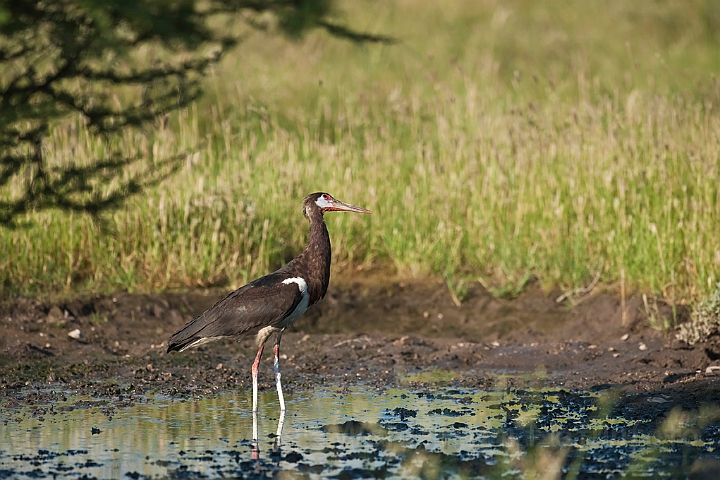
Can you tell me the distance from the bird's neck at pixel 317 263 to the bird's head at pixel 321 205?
18 cm

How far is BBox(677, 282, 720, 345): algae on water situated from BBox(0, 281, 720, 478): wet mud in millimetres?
105

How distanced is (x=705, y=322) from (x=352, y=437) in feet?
10.4

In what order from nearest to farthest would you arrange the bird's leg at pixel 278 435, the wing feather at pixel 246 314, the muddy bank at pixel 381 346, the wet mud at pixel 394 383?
the wet mud at pixel 394 383, the bird's leg at pixel 278 435, the wing feather at pixel 246 314, the muddy bank at pixel 381 346

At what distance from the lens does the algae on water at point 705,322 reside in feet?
26.7

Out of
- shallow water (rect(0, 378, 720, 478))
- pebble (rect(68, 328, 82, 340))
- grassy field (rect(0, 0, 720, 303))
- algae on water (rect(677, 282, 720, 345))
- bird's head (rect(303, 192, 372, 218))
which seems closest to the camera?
shallow water (rect(0, 378, 720, 478))

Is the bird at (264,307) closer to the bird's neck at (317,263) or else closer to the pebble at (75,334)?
the bird's neck at (317,263)

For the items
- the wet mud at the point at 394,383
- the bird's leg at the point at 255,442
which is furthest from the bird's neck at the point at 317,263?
the bird's leg at the point at 255,442

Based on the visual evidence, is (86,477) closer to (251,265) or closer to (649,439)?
(649,439)

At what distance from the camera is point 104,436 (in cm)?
643

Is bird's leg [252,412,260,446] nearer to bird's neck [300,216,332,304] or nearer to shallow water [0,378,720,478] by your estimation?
shallow water [0,378,720,478]

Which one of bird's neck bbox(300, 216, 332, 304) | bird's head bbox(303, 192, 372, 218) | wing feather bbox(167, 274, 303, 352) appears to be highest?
A: bird's head bbox(303, 192, 372, 218)

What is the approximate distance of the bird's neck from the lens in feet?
25.9

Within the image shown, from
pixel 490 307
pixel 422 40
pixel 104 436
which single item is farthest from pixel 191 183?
pixel 422 40

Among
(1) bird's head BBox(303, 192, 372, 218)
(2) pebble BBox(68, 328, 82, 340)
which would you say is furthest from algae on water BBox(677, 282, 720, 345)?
(2) pebble BBox(68, 328, 82, 340)
